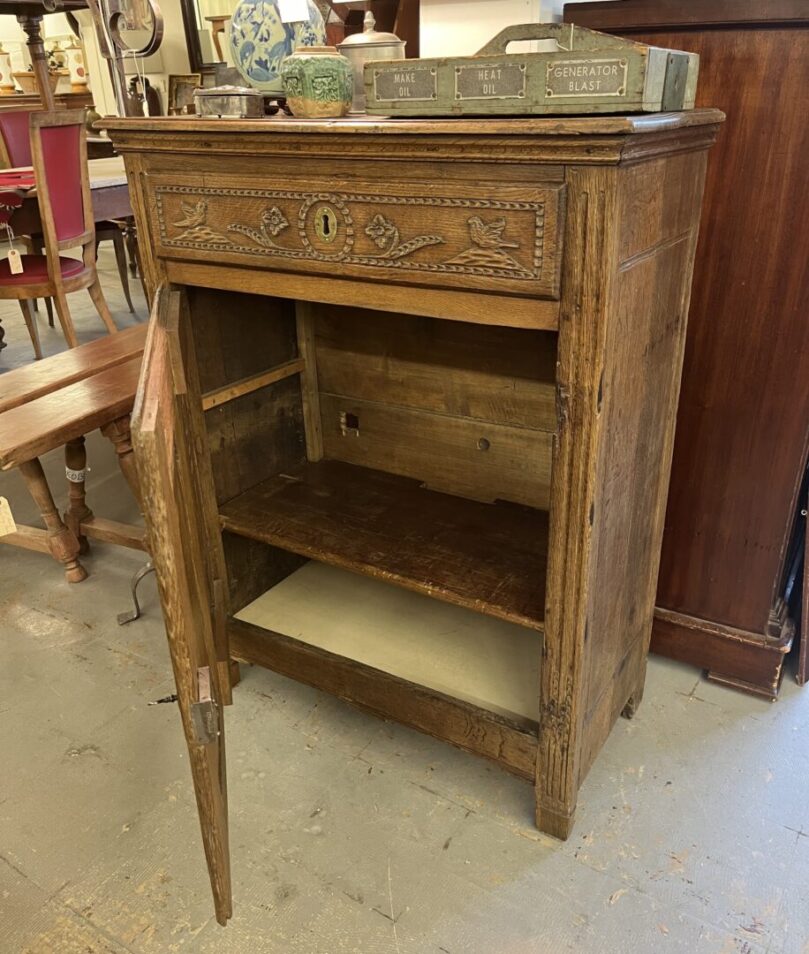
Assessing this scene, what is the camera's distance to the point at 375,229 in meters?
1.09

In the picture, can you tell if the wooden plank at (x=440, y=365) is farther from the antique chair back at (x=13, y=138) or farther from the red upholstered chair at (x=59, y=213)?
the antique chair back at (x=13, y=138)

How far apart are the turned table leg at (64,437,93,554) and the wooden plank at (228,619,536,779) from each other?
81cm

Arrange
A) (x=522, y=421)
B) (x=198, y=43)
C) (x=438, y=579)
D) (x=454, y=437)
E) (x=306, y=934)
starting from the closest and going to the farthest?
(x=306, y=934) < (x=438, y=579) < (x=522, y=421) < (x=454, y=437) < (x=198, y=43)

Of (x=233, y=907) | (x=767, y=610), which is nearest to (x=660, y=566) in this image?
(x=767, y=610)

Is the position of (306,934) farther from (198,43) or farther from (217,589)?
(198,43)

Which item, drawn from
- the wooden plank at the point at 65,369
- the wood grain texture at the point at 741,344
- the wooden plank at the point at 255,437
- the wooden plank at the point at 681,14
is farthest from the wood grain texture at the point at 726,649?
the wooden plank at the point at 65,369

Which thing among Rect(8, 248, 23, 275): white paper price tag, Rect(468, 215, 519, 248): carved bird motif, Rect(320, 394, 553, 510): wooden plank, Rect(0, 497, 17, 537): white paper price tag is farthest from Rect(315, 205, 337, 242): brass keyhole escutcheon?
Rect(8, 248, 23, 275): white paper price tag

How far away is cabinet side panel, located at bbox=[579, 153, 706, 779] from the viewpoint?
105 centimetres

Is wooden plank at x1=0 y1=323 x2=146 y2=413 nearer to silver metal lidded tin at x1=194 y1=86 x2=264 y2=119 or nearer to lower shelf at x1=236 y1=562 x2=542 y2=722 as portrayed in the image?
lower shelf at x1=236 y1=562 x2=542 y2=722

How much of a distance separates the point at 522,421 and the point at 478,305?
572mm

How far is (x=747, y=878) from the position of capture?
4.29 feet

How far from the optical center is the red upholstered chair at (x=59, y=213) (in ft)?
10.4

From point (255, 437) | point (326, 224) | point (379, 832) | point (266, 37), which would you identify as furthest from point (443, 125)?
point (379, 832)

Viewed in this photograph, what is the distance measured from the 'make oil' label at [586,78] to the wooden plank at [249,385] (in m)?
0.87
